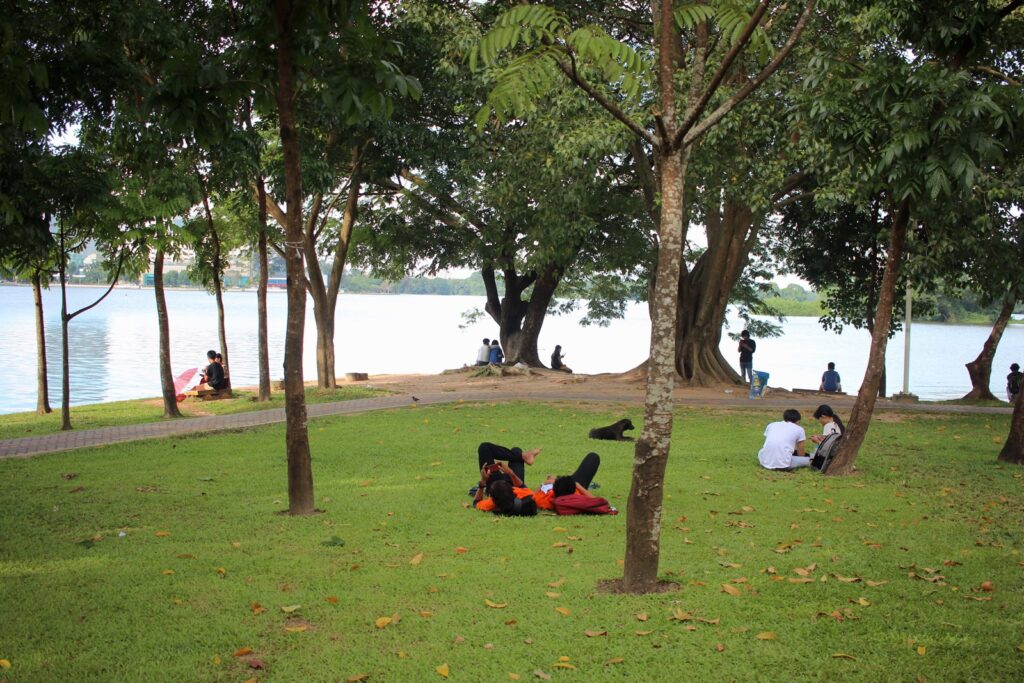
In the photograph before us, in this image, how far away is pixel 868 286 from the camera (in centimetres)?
2556

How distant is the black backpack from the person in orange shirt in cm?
358

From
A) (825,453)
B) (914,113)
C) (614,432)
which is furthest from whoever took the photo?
(614,432)

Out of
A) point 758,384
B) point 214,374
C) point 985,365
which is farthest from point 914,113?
point 214,374

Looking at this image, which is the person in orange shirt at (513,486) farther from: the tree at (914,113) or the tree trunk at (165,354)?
the tree trunk at (165,354)

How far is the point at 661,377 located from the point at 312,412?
43.1 feet

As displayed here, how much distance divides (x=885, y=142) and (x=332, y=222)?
2097cm

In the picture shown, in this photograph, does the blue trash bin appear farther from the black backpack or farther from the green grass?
the black backpack

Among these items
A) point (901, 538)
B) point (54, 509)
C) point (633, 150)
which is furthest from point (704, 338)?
point (54, 509)

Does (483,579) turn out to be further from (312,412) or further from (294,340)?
(312,412)

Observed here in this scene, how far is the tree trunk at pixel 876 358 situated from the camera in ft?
36.7

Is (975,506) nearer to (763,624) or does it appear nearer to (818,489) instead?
(818,489)

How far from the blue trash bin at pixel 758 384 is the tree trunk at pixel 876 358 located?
1003 cm

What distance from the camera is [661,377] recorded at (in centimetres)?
609

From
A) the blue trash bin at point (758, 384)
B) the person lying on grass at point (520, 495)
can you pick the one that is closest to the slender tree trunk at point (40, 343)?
the person lying on grass at point (520, 495)
